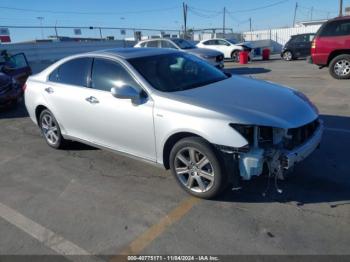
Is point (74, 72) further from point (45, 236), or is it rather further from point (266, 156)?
point (266, 156)

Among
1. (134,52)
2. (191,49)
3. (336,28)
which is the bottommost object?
(191,49)

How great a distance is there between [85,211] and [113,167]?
116 centimetres

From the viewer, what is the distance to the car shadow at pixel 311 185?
3646 mm

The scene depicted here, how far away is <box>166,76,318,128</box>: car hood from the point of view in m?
3.38

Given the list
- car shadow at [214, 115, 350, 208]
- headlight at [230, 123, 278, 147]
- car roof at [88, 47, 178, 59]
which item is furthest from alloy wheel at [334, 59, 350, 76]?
headlight at [230, 123, 278, 147]

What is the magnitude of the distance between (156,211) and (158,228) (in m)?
0.32

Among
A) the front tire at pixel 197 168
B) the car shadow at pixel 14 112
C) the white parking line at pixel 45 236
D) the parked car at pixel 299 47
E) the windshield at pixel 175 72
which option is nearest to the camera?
the white parking line at pixel 45 236

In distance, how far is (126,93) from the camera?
12.8ft

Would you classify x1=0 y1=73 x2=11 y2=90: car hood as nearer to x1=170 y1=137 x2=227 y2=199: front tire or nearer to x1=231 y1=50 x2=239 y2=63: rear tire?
x1=170 y1=137 x2=227 y2=199: front tire

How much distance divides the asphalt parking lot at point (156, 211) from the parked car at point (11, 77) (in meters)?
4.67

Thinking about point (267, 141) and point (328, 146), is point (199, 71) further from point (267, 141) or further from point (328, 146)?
point (328, 146)

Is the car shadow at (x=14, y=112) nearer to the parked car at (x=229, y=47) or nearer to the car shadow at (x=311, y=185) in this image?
the car shadow at (x=311, y=185)

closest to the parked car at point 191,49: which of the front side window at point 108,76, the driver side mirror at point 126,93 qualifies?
the front side window at point 108,76

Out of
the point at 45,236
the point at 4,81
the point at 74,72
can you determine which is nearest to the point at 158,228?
the point at 45,236
